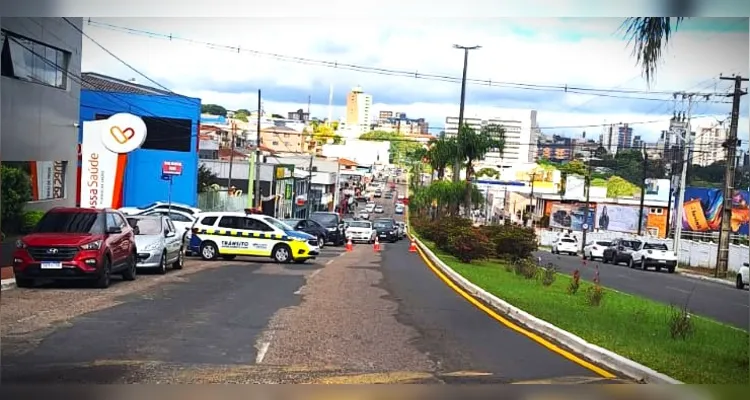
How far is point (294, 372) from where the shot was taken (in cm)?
980

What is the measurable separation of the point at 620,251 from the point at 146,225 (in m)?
15.5

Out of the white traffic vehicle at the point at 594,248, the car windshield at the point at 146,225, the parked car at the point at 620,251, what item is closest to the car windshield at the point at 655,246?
the parked car at the point at 620,251

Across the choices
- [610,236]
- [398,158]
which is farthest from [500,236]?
[610,236]

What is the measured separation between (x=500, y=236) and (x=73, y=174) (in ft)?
28.5

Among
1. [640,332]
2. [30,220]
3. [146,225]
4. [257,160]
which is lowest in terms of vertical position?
[640,332]

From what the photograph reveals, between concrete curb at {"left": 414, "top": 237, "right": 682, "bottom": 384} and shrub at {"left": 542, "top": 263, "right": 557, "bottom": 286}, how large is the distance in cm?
129

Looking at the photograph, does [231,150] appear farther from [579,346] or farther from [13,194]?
Answer: [579,346]

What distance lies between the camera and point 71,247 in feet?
53.8

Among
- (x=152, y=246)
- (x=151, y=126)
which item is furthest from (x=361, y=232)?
(x=151, y=126)

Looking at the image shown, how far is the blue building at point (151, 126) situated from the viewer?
13.0 meters

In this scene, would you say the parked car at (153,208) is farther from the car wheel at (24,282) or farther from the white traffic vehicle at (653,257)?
the white traffic vehicle at (653,257)

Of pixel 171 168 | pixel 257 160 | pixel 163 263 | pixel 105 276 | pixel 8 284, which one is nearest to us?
pixel 171 168

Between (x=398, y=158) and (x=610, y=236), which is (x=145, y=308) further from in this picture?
(x=610, y=236)

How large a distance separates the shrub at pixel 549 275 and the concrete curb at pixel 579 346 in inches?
50.8
